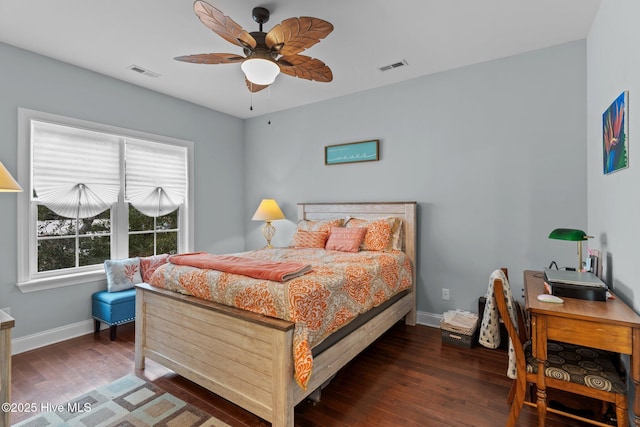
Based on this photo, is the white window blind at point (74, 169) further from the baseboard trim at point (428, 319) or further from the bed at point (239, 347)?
the baseboard trim at point (428, 319)

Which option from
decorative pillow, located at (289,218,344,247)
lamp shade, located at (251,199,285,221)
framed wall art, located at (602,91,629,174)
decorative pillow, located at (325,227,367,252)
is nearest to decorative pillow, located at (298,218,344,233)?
decorative pillow, located at (289,218,344,247)

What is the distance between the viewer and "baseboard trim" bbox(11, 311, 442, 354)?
9.35ft

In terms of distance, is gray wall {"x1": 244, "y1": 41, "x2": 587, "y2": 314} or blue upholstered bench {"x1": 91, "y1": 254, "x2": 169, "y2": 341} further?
blue upholstered bench {"x1": 91, "y1": 254, "x2": 169, "y2": 341}

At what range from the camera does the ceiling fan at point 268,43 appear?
6.13ft

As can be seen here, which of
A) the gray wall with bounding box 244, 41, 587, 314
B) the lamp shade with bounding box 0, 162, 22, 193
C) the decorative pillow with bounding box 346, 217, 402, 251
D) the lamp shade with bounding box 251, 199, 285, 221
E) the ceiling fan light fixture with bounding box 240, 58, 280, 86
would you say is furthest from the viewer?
the lamp shade with bounding box 251, 199, 285, 221

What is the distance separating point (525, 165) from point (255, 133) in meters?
3.79

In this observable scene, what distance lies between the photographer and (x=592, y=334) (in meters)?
1.49

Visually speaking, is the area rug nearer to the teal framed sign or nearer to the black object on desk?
the black object on desk

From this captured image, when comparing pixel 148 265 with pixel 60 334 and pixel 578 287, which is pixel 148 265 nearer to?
pixel 60 334

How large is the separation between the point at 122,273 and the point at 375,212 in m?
2.93

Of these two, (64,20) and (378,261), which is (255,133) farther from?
(378,261)

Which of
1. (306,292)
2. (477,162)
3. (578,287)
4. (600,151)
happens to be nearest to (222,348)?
(306,292)

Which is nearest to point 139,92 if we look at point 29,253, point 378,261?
point 29,253

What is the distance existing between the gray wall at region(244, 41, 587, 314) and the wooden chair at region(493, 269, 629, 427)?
55.1 inches
